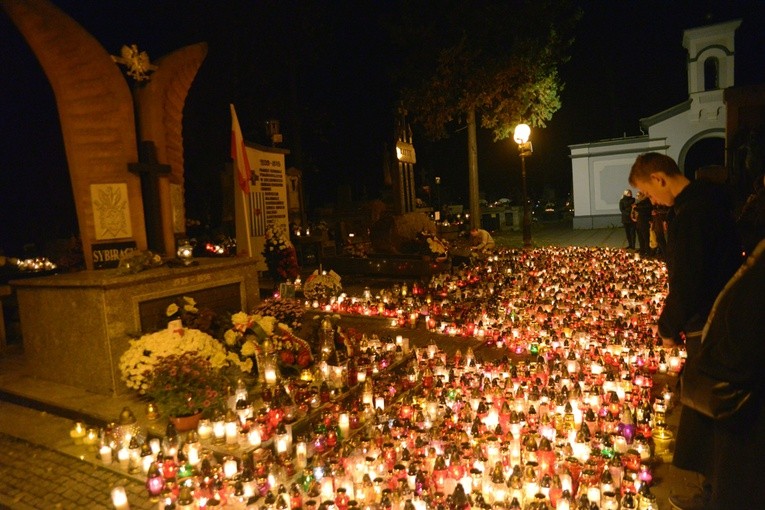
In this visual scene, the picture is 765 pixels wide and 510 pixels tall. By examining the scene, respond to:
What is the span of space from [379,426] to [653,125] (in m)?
29.9

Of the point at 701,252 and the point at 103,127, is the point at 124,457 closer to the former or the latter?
the point at 103,127

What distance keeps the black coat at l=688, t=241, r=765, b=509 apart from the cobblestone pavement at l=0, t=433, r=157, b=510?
3.74 meters

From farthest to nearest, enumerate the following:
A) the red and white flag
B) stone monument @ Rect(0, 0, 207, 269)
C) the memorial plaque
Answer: the red and white flag < the memorial plaque < stone monument @ Rect(0, 0, 207, 269)

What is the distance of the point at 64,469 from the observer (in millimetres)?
4570

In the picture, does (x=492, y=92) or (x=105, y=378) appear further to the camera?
(x=492, y=92)

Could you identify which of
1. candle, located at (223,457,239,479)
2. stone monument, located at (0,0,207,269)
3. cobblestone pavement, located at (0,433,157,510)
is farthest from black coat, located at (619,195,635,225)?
cobblestone pavement, located at (0,433,157,510)

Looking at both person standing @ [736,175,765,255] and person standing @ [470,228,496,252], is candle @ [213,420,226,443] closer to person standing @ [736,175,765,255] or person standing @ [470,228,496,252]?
person standing @ [736,175,765,255]

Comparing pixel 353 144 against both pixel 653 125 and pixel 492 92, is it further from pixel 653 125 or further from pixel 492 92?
pixel 653 125

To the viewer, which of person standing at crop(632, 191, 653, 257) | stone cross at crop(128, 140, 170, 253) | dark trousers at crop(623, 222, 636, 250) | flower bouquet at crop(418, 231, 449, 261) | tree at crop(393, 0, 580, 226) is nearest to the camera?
stone cross at crop(128, 140, 170, 253)

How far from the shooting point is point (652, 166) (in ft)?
12.6

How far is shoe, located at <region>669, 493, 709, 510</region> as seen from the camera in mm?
3386

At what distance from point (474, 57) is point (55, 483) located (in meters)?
18.1

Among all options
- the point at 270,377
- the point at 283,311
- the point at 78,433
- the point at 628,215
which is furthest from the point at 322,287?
the point at 628,215

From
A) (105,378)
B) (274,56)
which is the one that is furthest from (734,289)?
(274,56)
